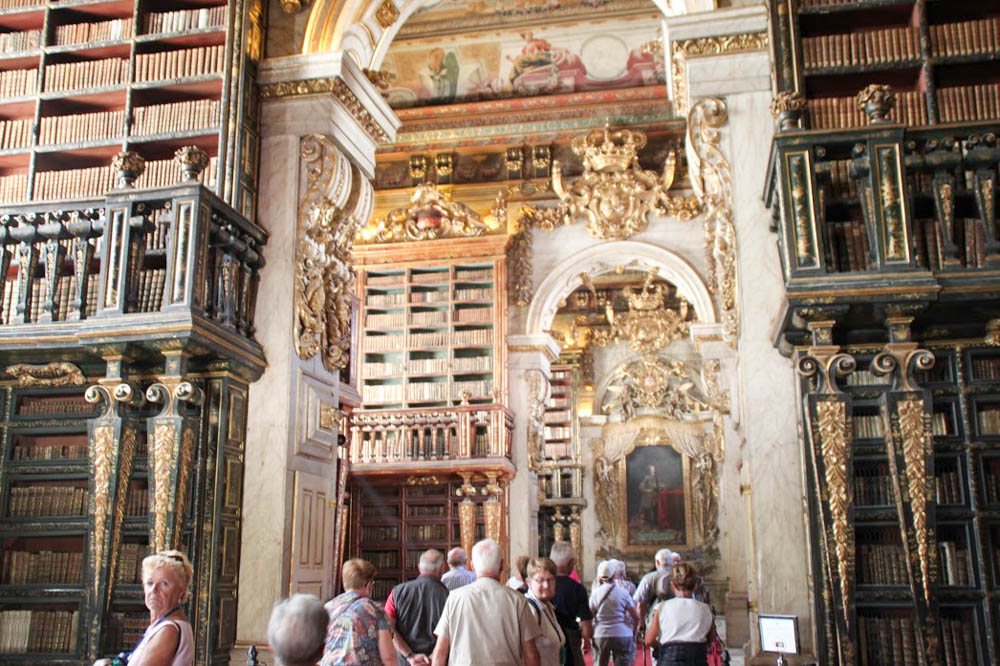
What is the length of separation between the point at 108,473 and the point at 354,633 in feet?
9.37

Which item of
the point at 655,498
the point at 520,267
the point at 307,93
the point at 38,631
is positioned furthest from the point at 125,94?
the point at 655,498

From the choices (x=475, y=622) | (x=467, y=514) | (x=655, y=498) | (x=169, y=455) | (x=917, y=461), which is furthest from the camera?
(x=655, y=498)

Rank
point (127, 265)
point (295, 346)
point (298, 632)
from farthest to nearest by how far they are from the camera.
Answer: point (295, 346) < point (127, 265) < point (298, 632)

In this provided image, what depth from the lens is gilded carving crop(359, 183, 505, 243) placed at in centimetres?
1252

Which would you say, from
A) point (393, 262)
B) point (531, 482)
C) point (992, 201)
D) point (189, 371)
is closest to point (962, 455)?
point (992, 201)

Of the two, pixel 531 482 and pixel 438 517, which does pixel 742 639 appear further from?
pixel 438 517

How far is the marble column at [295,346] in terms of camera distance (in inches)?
266

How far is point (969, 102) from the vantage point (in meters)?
6.10

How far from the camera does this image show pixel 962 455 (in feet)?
18.1

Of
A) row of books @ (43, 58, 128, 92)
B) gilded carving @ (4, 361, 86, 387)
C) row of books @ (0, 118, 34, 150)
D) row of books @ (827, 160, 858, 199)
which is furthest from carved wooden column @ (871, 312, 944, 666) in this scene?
row of books @ (0, 118, 34, 150)

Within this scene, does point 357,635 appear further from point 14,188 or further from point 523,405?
point 523,405

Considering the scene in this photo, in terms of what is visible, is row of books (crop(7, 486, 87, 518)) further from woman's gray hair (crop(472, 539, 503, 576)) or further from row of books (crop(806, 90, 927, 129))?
row of books (crop(806, 90, 927, 129))

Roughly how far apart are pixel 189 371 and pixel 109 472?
2.94 ft

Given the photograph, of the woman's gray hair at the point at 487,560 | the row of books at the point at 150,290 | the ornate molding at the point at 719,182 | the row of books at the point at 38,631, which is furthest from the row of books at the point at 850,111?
the row of books at the point at 38,631
